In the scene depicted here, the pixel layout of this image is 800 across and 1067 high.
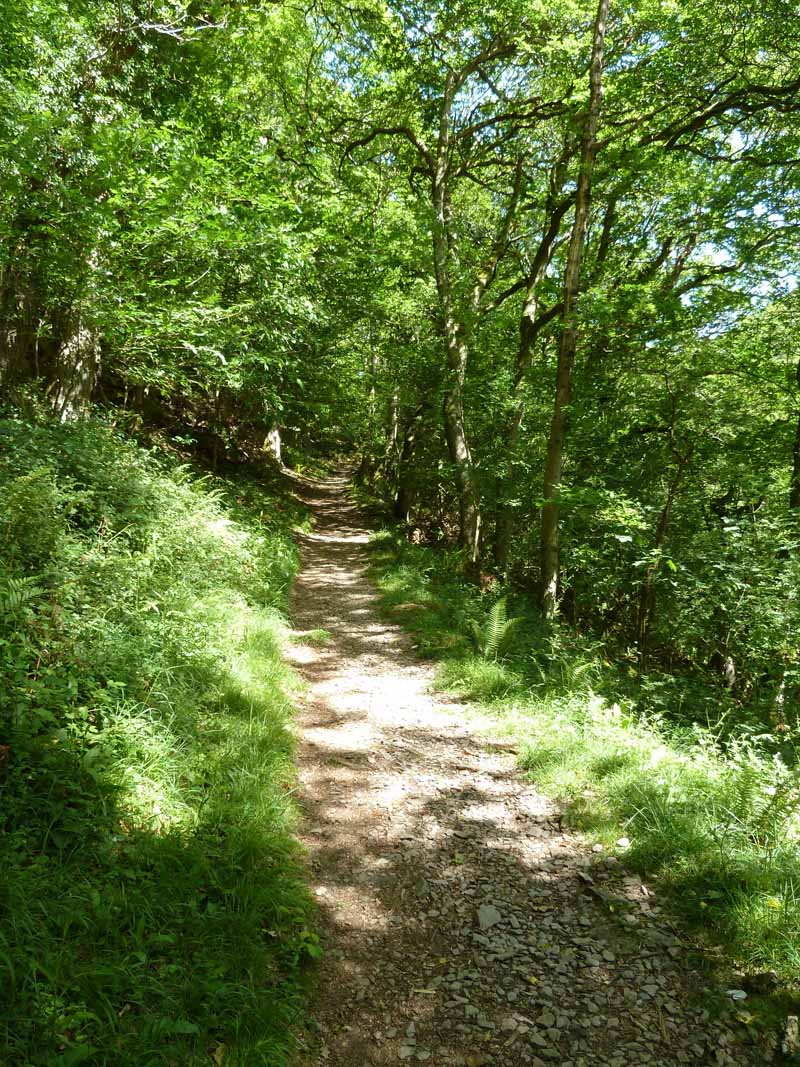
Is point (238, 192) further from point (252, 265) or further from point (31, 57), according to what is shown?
point (31, 57)

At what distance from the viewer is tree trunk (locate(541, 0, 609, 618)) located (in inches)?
327

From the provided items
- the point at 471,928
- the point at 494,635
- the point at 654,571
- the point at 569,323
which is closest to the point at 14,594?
the point at 471,928

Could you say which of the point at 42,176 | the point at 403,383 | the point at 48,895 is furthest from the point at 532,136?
the point at 48,895

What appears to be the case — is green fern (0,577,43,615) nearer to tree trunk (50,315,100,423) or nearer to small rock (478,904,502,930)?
small rock (478,904,502,930)

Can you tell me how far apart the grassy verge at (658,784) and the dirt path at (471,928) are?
0.26 m

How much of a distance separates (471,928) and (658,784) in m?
1.93

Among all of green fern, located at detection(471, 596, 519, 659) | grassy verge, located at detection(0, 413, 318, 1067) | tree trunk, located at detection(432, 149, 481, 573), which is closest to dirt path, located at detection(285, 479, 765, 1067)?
grassy verge, located at detection(0, 413, 318, 1067)

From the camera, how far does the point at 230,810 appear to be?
3.86 m

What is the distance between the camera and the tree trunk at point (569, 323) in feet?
27.2

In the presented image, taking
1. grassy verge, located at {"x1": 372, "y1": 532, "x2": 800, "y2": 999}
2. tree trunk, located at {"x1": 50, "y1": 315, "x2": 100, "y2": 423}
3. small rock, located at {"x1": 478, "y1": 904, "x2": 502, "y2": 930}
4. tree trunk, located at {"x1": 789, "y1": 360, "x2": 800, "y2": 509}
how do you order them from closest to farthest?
grassy verge, located at {"x1": 372, "y1": 532, "x2": 800, "y2": 999}, small rock, located at {"x1": 478, "y1": 904, "x2": 502, "y2": 930}, tree trunk, located at {"x1": 50, "y1": 315, "x2": 100, "y2": 423}, tree trunk, located at {"x1": 789, "y1": 360, "x2": 800, "y2": 509}

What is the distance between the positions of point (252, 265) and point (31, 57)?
3065 millimetres

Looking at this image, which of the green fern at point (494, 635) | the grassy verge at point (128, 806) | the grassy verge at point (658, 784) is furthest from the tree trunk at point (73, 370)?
the green fern at point (494, 635)

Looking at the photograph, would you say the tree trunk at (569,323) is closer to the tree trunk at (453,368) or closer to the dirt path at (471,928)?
the tree trunk at (453,368)

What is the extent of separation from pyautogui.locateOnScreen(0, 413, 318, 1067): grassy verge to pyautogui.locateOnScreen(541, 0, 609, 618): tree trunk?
5189 mm
